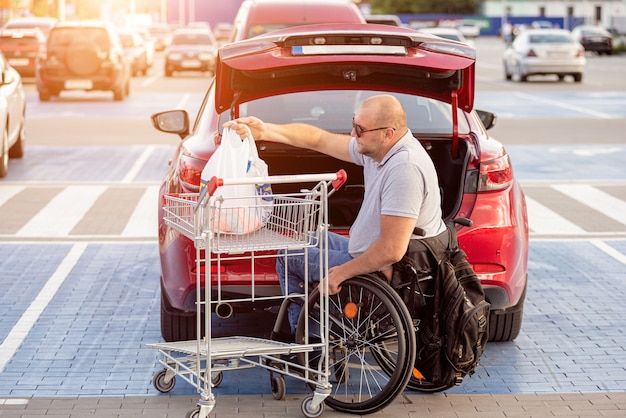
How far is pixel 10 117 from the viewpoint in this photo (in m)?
14.0

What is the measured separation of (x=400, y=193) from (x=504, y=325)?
5.54 feet

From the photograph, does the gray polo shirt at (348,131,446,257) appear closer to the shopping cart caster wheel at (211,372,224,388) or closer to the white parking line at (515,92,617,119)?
the shopping cart caster wheel at (211,372,224,388)

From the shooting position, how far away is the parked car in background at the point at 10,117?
13.4 meters

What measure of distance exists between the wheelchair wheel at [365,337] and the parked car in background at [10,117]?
8.51 m

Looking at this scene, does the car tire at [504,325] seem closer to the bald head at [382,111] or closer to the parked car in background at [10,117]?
the bald head at [382,111]

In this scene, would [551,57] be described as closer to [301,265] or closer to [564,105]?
[564,105]

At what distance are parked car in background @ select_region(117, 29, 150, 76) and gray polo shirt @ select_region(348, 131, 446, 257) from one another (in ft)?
109

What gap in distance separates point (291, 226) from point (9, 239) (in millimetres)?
5074

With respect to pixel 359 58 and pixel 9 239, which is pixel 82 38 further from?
pixel 359 58

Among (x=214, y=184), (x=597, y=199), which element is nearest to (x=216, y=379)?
(x=214, y=184)

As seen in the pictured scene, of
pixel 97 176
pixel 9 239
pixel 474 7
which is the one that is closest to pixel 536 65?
pixel 97 176

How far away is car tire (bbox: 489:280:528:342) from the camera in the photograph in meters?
6.55

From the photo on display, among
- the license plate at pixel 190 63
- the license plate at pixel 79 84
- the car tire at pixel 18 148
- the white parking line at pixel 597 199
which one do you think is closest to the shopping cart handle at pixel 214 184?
the white parking line at pixel 597 199

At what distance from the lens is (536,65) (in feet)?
114
